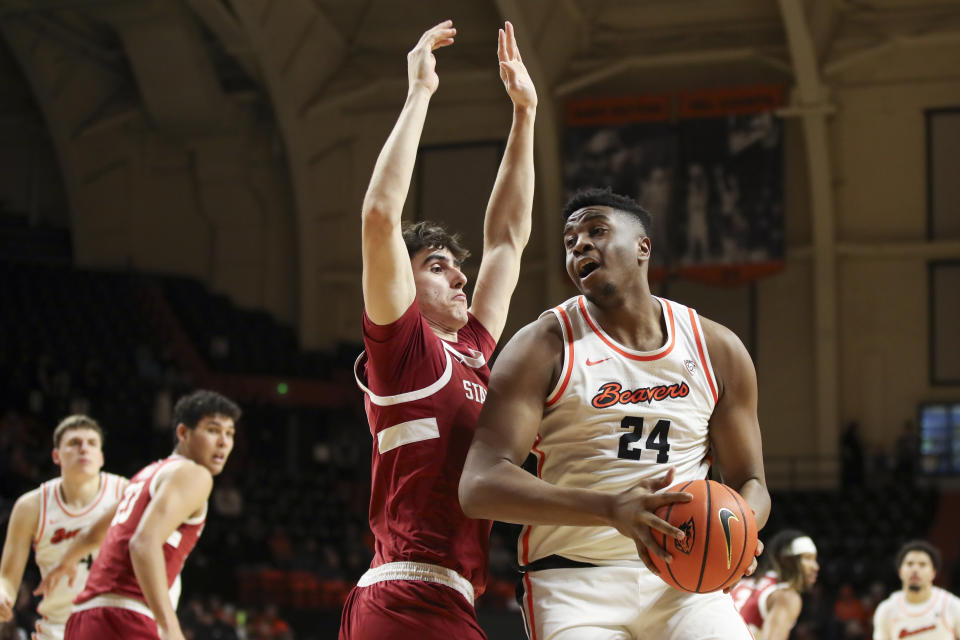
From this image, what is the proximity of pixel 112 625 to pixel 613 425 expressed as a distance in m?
2.97

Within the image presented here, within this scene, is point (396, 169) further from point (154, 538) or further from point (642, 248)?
point (154, 538)

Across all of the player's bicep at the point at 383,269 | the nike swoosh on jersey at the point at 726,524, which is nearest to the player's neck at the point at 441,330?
the player's bicep at the point at 383,269

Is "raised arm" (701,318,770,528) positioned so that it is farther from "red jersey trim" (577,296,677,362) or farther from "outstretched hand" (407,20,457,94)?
"outstretched hand" (407,20,457,94)

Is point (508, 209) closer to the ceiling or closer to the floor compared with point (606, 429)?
closer to the ceiling

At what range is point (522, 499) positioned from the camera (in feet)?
10.3

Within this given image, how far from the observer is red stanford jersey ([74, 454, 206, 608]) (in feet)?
A: 17.6

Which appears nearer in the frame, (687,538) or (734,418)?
(687,538)

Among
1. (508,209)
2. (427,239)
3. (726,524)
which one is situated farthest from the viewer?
(508,209)

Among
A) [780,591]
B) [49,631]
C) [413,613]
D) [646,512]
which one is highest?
[780,591]

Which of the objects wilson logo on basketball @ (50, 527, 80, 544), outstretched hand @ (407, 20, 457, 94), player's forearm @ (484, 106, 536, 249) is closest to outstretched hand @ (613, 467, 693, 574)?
outstretched hand @ (407, 20, 457, 94)

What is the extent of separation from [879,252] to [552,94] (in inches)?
231

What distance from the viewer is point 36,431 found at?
16703 mm

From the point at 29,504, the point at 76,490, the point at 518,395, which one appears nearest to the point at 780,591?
the point at 76,490

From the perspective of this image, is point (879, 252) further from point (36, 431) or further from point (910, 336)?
point (36, 431)
